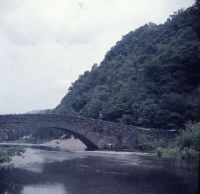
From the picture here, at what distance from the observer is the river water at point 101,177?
28.6 metres

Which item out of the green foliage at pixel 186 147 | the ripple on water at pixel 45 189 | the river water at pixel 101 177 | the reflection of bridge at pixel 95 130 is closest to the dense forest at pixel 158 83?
the reflection of bridge at pixel 95 130

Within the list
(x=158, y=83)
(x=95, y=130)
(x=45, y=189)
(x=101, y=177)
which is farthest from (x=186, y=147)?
(x=158, y=83)

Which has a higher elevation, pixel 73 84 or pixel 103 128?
pixel 73 84

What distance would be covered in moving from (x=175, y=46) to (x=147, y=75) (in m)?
5.88

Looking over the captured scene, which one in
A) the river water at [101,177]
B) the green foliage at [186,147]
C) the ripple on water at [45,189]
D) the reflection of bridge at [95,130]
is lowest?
the ripple on water at [45,189]

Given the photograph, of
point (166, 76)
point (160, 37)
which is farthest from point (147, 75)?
point (160, 37)

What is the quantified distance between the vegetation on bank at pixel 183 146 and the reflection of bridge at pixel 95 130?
174cm

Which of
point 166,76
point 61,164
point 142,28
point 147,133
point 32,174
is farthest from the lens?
point 142,28

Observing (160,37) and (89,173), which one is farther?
(160,37)

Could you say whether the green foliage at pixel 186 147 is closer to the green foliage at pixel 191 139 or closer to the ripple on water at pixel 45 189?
the green foliage at pixel 191 139

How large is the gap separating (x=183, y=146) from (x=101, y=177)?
625 inches

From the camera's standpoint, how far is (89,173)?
35.7 m

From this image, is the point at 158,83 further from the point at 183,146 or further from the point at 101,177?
the point at 101,177

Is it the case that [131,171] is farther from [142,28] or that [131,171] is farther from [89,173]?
[142,28]
